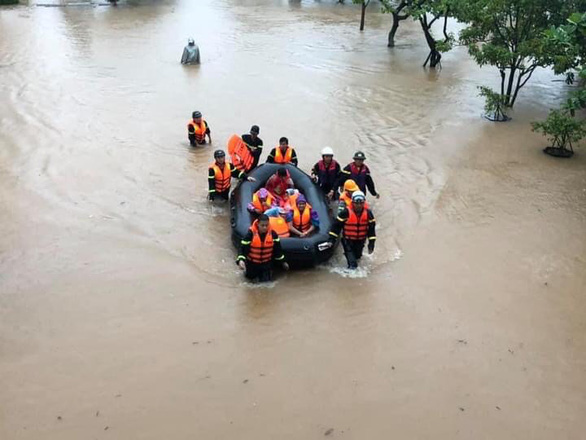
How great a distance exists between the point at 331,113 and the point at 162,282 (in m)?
8.02

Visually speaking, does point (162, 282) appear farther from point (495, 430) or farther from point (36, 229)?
point (495, 430)

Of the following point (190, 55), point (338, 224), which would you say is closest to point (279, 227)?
point (338, 224)

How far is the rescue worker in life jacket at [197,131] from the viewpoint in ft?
38.1

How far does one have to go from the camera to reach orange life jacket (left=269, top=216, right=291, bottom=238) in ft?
25.7

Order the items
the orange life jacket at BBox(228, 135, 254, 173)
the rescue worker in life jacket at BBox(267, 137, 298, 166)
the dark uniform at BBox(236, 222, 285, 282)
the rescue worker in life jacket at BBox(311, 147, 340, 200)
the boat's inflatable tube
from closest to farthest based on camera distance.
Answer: the dark uniform at BBox(236, 222, 285, 282) < the boat's inflatable tube < the rescue worker in life jacket at BBox(311, 147, 340, 200) < the rescue worker in life jacket at BBox(267, 137, 298, 166) < the orange life jacket at BBox(228, 135, 254, 173)

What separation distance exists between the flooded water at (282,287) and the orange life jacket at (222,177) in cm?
36

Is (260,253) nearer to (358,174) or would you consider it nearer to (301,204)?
(301,204)

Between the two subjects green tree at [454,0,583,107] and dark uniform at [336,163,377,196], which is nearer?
dark uniform at [336,163,377,196]

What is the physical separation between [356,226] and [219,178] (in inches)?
103

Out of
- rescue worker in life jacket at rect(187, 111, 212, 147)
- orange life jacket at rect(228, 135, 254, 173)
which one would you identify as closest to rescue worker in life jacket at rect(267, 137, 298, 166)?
orange life jacket at rect(228, 135, 254, 173)

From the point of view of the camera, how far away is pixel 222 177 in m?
9.21

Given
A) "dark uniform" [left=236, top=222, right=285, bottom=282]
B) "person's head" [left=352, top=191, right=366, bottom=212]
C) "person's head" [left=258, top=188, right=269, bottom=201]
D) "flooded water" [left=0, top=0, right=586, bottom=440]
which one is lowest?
"flooded water" [left=0, top=0, right=586, bottom=440]

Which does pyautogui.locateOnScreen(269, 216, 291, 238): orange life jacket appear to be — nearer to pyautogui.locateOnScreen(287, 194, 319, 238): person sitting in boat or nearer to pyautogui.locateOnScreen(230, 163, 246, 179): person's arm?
pyautogui.locateOnScreen(287, 194, 319, 238): person sitting in boat

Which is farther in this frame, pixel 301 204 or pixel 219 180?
pixel 219 180
